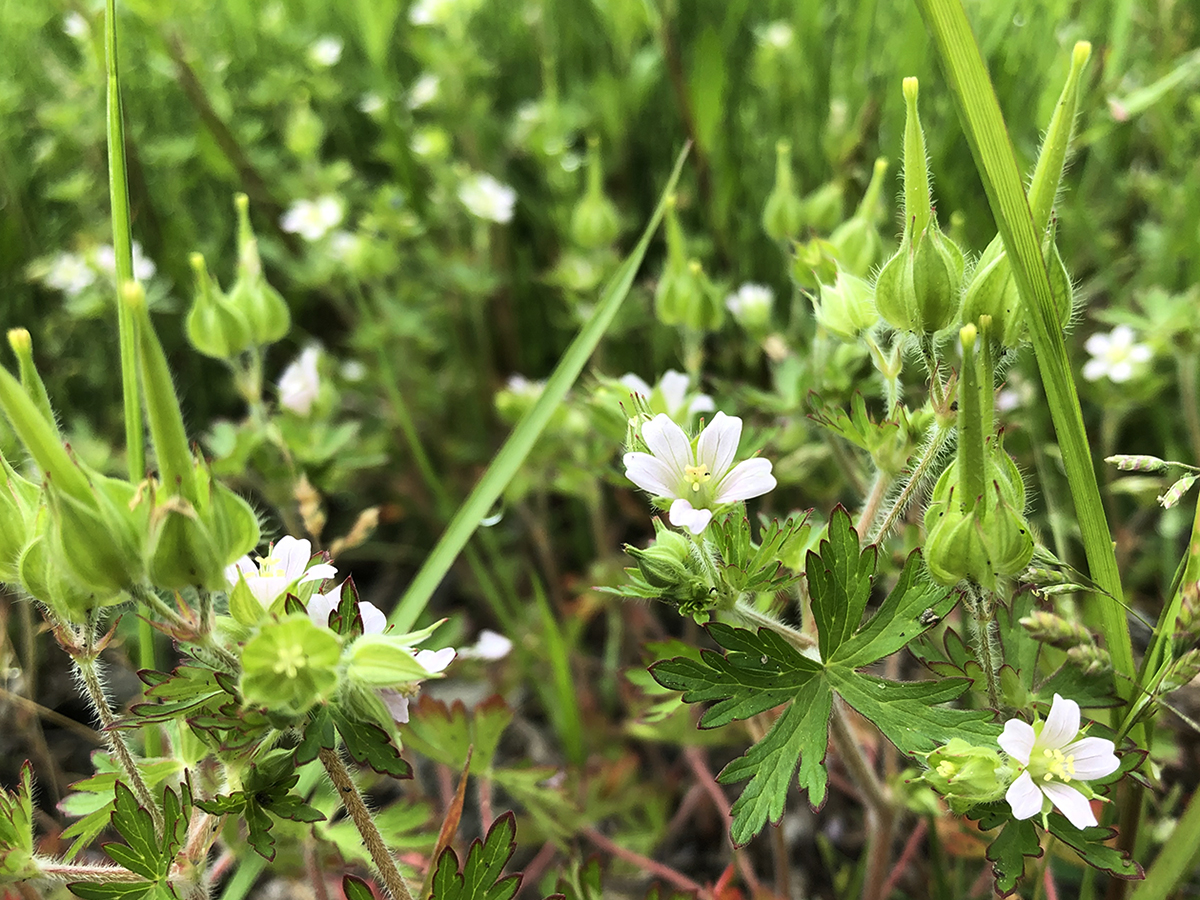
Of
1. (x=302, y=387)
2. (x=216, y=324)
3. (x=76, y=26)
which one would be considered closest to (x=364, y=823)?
(x=216, y=324)

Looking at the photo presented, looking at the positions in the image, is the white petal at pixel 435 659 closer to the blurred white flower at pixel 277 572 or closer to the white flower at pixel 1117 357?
the blurred white flower at pixel 277 572

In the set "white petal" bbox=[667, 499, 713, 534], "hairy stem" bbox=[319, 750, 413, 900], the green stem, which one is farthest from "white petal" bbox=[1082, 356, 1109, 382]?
the green stem

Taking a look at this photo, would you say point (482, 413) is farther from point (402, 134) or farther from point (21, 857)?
point (21, 857)

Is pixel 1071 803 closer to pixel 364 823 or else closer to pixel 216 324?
pixel 364 823

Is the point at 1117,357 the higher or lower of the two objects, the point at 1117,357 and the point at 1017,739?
the lower

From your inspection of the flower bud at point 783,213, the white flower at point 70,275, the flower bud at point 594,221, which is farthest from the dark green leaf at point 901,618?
the white flower at point 70,275
